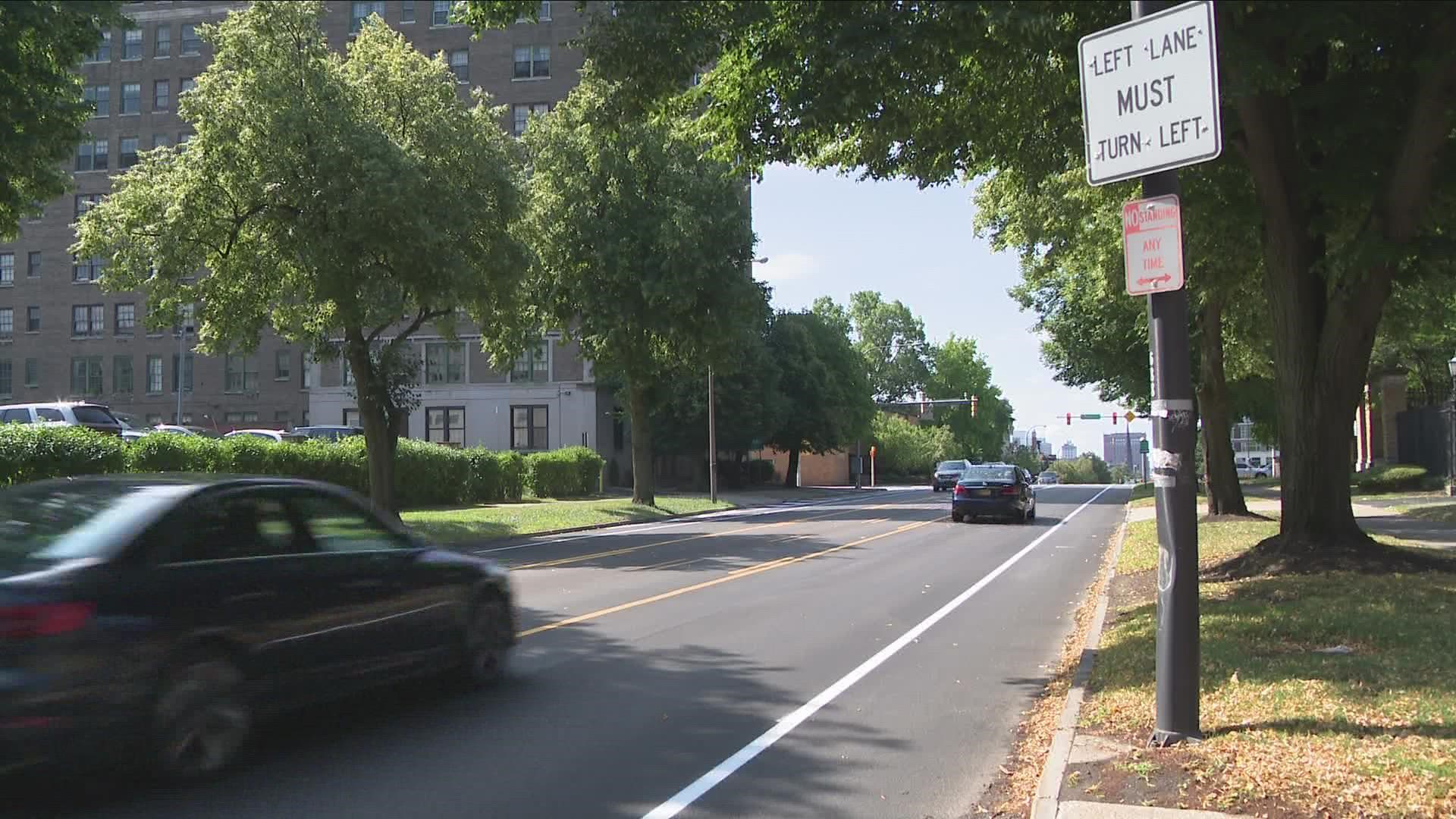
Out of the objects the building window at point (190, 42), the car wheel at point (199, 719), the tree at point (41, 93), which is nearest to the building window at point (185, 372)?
the building window at point (190, 42)

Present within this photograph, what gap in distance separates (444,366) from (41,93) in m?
46.6

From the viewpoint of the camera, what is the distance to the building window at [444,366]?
6000 cm

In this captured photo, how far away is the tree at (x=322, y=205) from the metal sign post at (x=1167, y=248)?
17.7 m

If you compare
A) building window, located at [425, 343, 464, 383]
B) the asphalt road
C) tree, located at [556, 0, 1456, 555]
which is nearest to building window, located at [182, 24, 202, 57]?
building window, located at [425, 343, 464, 383]

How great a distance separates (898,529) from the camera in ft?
88.6

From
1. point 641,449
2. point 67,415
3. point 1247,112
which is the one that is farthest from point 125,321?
point 1247,112

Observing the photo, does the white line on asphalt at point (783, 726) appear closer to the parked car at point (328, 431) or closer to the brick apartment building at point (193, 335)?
the parked car at point (328, 431)

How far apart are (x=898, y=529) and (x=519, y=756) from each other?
21.4 metres

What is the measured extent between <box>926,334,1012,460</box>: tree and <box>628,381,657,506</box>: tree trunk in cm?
7651

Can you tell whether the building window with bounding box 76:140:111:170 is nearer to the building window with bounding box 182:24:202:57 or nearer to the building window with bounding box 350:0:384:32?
the building window with bounding box 182:24:202:57

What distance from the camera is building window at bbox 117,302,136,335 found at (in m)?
64.2

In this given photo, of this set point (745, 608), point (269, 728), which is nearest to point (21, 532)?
point (269, 728)

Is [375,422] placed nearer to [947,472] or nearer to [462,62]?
[947,472]

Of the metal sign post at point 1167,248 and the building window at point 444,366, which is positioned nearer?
the metal sign post at point 1167,248
